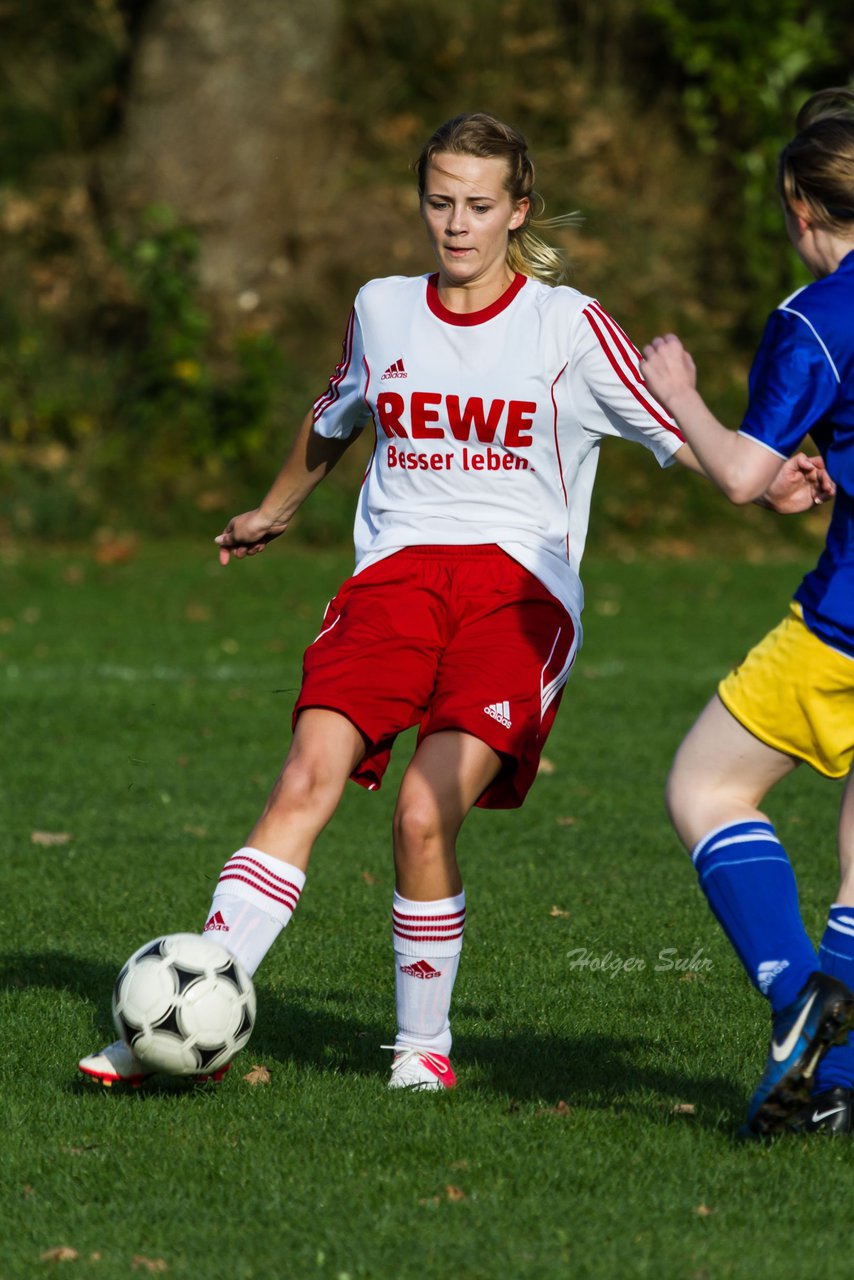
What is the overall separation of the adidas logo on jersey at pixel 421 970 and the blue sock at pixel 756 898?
83 cm

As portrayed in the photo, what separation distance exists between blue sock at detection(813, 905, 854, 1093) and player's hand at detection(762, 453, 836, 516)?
0.83 metres

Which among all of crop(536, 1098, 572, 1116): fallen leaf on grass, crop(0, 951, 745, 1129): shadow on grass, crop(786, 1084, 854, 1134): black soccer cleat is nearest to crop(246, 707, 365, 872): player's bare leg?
crop(0, 951, 745, 1129): shadow on grass

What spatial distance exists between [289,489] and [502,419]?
69 centimetres

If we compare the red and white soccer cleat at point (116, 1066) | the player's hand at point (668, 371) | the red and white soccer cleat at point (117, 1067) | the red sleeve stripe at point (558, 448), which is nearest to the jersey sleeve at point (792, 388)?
the player's hand at point (668, 371)

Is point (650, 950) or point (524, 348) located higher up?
point (524, 348)

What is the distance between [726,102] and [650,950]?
660 inches

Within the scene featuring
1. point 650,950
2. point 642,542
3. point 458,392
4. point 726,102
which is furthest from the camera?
point 726,102

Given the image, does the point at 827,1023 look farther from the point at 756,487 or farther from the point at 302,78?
the point at 302,78

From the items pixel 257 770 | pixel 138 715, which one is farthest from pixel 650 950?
Answer: pixel 138 715

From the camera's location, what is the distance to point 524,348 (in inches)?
170

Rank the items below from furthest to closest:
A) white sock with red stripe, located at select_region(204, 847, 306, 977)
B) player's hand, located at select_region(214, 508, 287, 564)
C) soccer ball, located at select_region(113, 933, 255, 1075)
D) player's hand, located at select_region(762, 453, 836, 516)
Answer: player's hand, located at select_region(214, 508, 287, 564), white sock with red stripe, located at select_region(204, 847, 306, 977), soccer ball, located at select_region(113, 933, 255, 1075), player's hand, located at select_region(762, 453, 836, 516)

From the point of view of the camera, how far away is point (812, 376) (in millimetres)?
3428

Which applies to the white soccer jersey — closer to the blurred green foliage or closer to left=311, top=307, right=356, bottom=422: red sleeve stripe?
left=311, top=307, right=356, bottom=422: red sleeve stripe

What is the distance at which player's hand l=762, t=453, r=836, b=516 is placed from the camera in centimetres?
381
